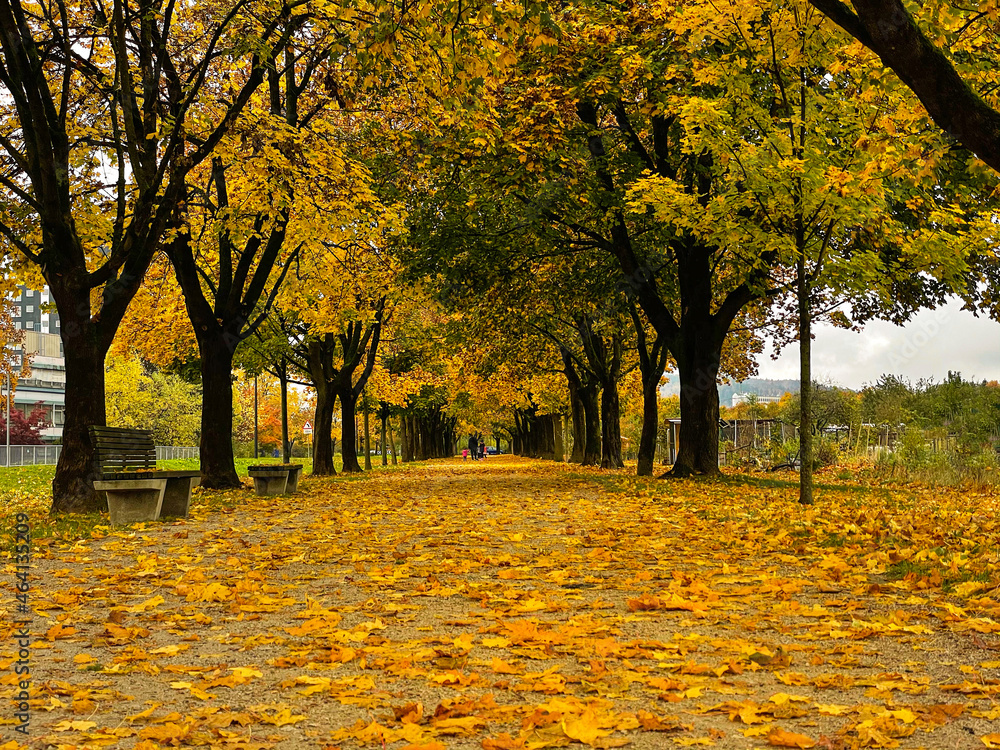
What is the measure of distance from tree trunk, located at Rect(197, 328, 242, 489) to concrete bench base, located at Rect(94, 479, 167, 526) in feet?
23.6

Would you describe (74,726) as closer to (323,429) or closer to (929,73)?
(929,73)

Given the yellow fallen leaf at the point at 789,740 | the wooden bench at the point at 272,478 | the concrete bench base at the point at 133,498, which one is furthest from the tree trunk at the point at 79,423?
the yellow fallen leaf at the point at 789,740

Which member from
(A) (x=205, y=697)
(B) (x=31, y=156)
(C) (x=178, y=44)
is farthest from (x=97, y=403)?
(A) (x=205, y=697)

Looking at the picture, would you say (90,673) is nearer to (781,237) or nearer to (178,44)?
Result: (781,237)

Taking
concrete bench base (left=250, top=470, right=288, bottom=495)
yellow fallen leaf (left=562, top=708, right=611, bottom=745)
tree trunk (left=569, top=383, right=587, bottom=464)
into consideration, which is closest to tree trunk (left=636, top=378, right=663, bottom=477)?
concrete bench base (left=250, top=470, right=288, bottom=495)

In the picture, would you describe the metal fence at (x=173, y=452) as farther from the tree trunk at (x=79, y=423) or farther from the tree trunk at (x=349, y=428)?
the tree trunk at (x=79, y=423)

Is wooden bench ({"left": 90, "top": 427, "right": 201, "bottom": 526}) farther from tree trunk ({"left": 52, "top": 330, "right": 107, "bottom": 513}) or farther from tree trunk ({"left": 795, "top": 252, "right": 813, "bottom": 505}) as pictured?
tree trunk ({"left": 795, "top": 252, "right": 813, "bottom": 505})

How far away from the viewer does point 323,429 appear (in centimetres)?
2914

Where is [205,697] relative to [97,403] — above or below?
below

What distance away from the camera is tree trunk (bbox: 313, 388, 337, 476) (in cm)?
2872

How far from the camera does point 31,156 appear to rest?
12391 millimetres

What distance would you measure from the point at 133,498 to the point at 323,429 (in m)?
17.8

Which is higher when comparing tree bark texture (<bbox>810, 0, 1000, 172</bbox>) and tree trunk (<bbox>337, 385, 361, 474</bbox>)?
tree bark texture (<bbox>810, 0, 1000, 172</bbox>)

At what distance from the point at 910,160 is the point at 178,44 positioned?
564 inches
